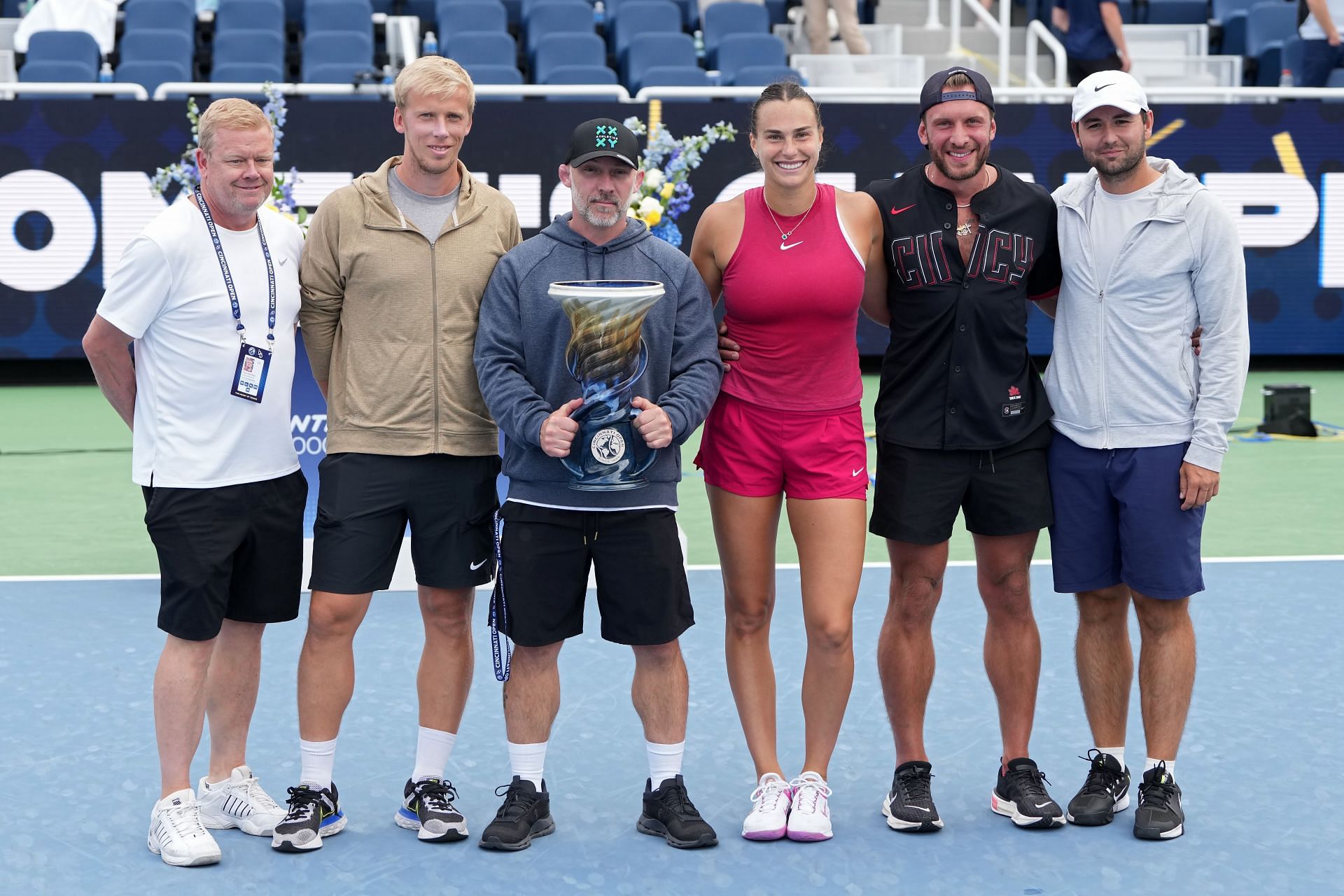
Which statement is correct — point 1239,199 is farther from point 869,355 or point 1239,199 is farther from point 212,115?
point 212,115

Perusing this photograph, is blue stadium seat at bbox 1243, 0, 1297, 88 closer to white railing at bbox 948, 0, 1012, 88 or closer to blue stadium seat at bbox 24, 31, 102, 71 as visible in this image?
white railing at bbox 948, 0, 1012, 88

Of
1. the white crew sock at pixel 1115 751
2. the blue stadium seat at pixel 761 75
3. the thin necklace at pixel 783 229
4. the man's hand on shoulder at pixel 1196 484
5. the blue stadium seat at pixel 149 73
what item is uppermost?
the blue stadium seat at pixel 149 73

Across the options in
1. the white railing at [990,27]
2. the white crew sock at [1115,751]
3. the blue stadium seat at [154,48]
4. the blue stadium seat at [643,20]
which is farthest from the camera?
the blue stadium seat at [643,20]

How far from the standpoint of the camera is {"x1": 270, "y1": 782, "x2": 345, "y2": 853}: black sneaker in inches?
152

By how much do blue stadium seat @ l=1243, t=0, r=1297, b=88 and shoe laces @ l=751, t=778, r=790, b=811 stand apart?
40.4ft

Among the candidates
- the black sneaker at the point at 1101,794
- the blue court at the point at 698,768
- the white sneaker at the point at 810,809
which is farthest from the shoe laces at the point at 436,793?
the black sneaker at the point at 1101,794

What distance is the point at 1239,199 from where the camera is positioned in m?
12.4

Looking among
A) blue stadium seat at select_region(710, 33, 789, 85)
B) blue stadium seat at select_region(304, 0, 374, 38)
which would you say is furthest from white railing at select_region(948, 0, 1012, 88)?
blue stadium seat at select_region(304, 0, 374, 38)

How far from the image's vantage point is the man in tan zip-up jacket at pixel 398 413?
3.92 metres

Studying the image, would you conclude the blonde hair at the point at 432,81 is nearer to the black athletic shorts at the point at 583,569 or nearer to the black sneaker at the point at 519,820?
the black athletic shorts at the point at 583,569

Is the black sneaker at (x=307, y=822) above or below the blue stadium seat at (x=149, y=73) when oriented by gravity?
below

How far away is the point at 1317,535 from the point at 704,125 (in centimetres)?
609

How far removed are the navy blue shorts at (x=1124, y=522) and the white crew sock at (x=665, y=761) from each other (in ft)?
3.73

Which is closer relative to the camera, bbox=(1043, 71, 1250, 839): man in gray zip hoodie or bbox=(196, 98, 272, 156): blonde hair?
bbox=(196, 98, 272, 156): blonde hair
